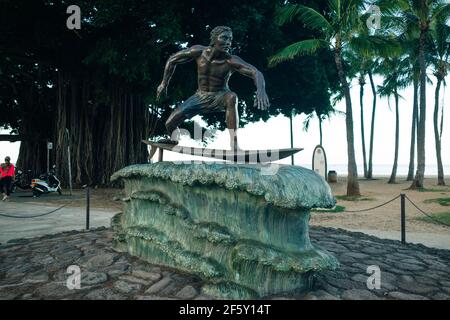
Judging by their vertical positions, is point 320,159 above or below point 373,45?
below

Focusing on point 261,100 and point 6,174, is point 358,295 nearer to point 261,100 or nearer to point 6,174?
point 261,100

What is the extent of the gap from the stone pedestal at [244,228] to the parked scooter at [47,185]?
32.4 ft

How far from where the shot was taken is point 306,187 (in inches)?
124

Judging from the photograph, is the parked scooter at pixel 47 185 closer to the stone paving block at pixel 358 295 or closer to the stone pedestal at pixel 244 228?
the stone pedestal at pixel 244 228

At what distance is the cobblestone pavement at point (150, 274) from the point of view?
3.17 metres

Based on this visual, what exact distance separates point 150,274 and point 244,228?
1.15 meters

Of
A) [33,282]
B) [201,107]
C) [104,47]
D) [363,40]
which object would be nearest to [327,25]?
[363,40]

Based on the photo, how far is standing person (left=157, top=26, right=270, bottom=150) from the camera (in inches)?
157

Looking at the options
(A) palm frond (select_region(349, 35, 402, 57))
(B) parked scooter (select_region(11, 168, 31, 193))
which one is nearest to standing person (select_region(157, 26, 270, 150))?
(A) palm frond (select_region(349, 35, 402, 57))

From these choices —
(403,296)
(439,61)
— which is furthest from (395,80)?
(403,296)

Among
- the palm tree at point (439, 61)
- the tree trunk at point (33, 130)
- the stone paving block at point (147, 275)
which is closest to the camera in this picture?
the stone paving block at point (147, 275)

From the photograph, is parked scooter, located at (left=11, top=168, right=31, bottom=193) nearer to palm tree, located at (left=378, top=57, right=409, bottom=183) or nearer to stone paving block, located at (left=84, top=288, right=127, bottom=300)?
stone paving block, located at (left=84, top=288, right=127, bottom=300)

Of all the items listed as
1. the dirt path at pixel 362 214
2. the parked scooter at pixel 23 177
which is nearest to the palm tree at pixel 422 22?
the dirt path at pixel 362 214

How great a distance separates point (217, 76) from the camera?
4.26m
